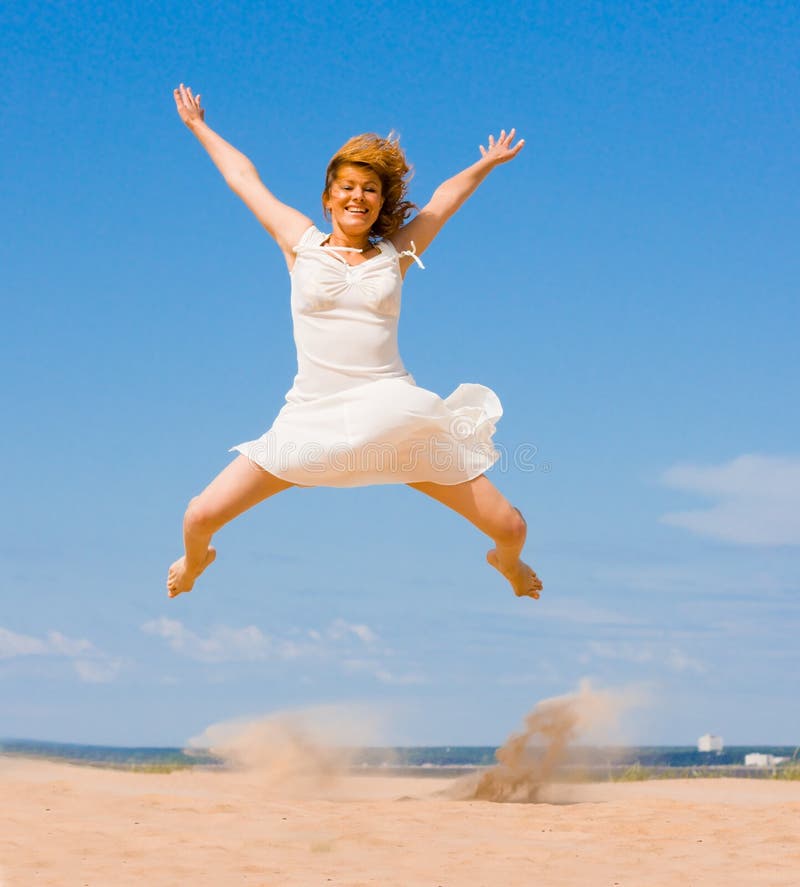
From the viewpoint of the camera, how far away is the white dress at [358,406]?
5.86 meters

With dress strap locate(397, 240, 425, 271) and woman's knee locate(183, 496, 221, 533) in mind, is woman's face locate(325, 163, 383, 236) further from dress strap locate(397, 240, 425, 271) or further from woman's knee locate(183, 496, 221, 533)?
woman's knee locate(183, 496, 221, 533)

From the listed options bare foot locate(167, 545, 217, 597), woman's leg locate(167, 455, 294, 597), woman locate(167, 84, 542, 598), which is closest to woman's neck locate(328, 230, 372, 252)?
woman locate(167, 84, 542, 598)

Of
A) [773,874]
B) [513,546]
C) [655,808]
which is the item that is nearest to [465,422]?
[513,546]

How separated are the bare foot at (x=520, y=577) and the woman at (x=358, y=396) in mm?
120

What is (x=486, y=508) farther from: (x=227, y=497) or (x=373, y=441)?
(x=227, y=497)

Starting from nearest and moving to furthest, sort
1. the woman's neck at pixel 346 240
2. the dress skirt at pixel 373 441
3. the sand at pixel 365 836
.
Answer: the dress skirt at pixel 373 441 → the woman's neck at pixel 346 240 → the sand at pixel 365 836

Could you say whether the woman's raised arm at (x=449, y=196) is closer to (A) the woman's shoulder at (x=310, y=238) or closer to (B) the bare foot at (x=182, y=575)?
(A) the woman's shoulder at (x=310, y=238)

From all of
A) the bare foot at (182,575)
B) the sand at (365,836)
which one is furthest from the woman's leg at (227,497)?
the sand at (365,836)

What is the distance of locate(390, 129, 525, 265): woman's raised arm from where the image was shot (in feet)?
21.3

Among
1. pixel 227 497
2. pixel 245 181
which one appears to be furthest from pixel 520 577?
pixel 245 181

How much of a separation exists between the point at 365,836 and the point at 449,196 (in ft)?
13.3

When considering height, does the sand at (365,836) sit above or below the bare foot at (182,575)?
below

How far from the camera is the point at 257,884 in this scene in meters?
6.30

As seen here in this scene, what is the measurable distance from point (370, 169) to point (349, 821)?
448 cm
